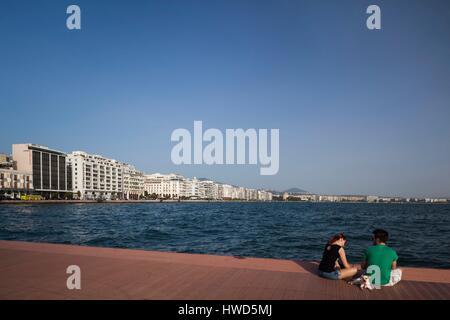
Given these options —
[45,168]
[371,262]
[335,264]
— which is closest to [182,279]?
[335,264]

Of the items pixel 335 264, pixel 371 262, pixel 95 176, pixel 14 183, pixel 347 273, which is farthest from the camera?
pixel 95 176

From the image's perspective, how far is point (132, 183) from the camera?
598 ft

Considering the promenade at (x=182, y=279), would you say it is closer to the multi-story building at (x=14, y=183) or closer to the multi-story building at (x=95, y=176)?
the multi-story building at (x=14, y=183)

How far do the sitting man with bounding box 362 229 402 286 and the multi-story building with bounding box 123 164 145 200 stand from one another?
6879 inches

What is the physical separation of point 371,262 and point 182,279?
11.9ft

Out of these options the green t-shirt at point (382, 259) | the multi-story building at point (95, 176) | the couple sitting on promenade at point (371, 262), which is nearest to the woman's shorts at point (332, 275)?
the couple sitting on promenade at point (371, 262)

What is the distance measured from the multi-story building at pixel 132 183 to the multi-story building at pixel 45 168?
38.8 metres

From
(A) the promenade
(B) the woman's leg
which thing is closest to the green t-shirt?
(A) the promenade

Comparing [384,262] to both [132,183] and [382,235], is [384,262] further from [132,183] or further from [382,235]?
[132,183]

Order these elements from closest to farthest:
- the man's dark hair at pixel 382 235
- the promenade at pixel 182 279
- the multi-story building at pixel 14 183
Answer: the promenade at pixel 182 279 → the man's dark hair at pixel 382 235 → the multi-story building at pixel 14 183

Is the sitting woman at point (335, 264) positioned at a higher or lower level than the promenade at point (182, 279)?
higher

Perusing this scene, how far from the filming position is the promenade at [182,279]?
19.5 feet
